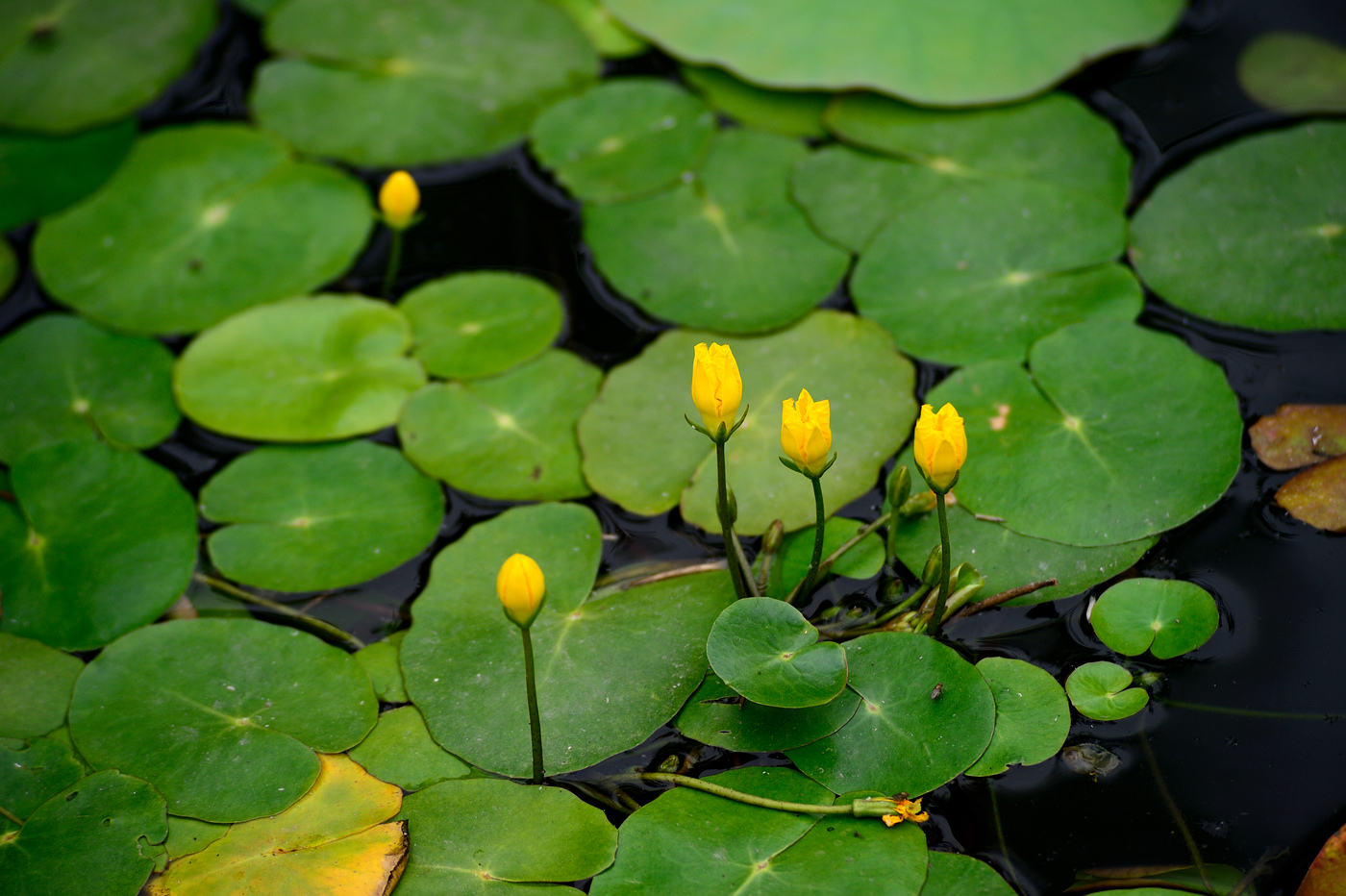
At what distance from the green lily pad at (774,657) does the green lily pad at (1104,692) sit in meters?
0.47

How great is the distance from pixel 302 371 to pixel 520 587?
118 centimetres

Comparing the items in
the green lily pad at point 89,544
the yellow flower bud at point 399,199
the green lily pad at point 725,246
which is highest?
the yellow flower bud at point 399,199

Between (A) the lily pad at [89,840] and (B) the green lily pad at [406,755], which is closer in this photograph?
(A) the lily pad at [89,840]

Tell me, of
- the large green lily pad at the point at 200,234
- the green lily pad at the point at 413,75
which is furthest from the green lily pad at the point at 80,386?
the green lily pad at the point at 413,75

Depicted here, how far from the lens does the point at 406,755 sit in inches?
66.4

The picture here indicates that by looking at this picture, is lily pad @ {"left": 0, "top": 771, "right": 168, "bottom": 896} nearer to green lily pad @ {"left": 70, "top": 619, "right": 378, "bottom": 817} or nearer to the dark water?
green lily pad @ {"left": 70, "top": 619, "right": 378, "bottom": 817}

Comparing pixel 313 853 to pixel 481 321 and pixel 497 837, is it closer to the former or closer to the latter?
pixel 497 837

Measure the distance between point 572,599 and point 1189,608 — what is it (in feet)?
3.99

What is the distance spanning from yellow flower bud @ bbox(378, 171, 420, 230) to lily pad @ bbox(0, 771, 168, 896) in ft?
4.78

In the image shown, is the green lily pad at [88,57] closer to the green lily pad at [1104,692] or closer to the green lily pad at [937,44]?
the green lily pad at [937,44]

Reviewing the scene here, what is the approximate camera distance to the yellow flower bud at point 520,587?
1.42m

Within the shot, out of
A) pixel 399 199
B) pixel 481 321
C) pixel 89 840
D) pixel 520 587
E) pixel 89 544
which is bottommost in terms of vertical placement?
pixel 89 840

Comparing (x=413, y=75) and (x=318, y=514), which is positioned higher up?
(x=413, y=75)

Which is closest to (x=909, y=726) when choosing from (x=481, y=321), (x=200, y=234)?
(x=481, y=321)
